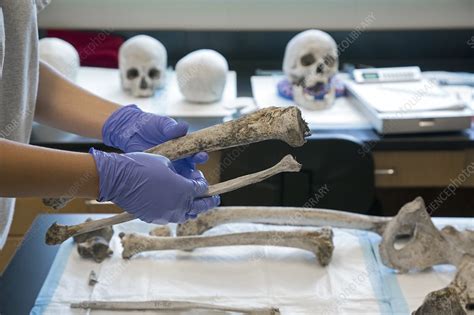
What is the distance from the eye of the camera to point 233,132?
1.21 meters

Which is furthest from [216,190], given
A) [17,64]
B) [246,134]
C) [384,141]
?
[384,141]

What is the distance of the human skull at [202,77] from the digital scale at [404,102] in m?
0.47

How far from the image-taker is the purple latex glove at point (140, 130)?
4.32 ft

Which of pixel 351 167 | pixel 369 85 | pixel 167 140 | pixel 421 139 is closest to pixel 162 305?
pixel 167 140

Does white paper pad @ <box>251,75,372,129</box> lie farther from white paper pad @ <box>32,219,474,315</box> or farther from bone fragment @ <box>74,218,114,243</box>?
bone fragment @ <box>74,218,114,243</box>

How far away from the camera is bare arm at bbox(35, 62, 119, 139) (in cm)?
146

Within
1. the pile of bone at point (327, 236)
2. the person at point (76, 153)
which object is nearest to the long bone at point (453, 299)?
the pile of bone at point (327, 236)

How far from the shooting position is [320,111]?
2316 millimetres

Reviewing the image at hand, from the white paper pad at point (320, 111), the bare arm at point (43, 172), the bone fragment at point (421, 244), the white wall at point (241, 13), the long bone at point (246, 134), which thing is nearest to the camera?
the bare arm at point (43, 172)

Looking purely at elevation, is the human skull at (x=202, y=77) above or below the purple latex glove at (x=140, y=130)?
below

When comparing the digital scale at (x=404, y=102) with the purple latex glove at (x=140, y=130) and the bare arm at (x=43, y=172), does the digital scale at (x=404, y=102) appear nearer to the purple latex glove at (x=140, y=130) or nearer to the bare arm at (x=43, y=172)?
the purple latex glove at (x=140, y=130)

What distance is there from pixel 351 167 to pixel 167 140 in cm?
71

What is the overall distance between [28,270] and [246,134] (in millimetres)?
580

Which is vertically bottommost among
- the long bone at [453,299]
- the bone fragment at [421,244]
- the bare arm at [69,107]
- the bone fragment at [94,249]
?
the bone fragment at [94,249]
